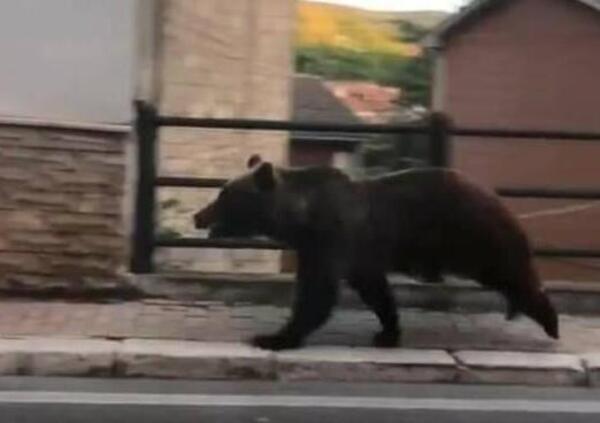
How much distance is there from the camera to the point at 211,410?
758 cm

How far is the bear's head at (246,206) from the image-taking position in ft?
28.8

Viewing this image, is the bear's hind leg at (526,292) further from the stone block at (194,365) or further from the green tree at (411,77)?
the green tree at (411,77)

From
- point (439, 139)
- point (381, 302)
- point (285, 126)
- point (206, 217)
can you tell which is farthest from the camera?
point (439, 139)

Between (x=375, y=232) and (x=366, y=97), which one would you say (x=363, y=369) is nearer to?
(x=375, y=232)

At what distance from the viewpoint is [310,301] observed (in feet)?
28.8

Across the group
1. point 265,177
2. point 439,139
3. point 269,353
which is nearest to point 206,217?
point 265,177

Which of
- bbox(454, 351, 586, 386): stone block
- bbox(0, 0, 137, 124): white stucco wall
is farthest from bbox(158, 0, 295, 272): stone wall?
bbox(454, 351, 586, 386): stone block

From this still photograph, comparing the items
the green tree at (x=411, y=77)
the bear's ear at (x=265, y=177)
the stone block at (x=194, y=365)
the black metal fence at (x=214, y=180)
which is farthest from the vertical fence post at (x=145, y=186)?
the green tree at (x=411, y=77)

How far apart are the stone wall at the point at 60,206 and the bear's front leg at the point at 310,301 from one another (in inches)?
74.6

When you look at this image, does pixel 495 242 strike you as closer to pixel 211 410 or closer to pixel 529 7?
pixel 211 410

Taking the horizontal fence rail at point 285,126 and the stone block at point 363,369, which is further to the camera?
the horizontal fence rail at point 285,126

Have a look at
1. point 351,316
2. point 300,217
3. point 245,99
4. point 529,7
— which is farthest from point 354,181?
point 529,7

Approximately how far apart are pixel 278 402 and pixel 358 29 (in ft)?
120

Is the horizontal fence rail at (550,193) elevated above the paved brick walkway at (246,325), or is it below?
above
